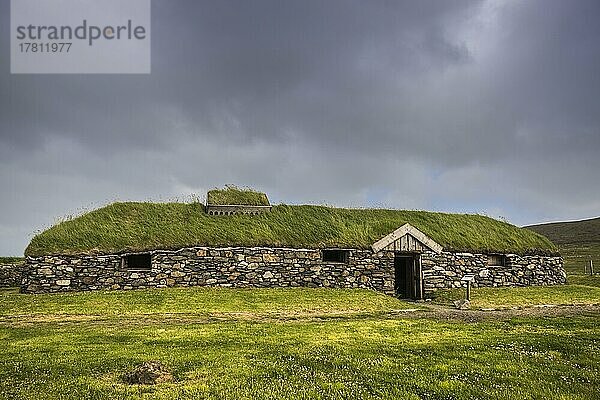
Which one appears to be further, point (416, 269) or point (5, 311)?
point (416, 269)

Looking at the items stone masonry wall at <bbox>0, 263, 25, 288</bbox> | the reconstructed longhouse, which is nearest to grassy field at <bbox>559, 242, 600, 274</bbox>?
the reconstructed longhouse

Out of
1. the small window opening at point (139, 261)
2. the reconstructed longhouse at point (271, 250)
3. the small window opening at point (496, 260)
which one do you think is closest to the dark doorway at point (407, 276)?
the reconstructed longhouse at point (271, 250)

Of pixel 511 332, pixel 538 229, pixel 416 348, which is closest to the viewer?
pixel 416 348

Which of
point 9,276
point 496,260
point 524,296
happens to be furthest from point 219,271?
point 496,260

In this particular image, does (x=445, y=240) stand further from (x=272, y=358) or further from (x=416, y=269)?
(x=272, y=358)

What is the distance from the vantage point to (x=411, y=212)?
1318 inches

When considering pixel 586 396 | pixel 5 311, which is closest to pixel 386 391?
pixel 586 396

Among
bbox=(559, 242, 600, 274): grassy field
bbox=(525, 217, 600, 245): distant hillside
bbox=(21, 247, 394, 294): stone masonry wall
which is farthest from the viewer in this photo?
bbox=(525, 217, 600, 245): distant hillside

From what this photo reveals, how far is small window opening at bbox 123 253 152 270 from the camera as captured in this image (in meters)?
26.6

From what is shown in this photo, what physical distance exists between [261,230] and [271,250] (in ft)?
5.03

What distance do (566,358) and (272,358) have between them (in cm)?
670

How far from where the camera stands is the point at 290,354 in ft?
39.6

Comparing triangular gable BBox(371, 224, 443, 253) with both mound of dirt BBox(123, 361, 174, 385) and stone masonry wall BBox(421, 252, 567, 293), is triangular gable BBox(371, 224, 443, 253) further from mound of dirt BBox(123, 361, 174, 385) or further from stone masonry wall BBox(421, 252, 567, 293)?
mound of dirt BBox(123, 361, 174, 385)

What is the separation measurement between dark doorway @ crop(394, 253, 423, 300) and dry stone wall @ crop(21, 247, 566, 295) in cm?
50
